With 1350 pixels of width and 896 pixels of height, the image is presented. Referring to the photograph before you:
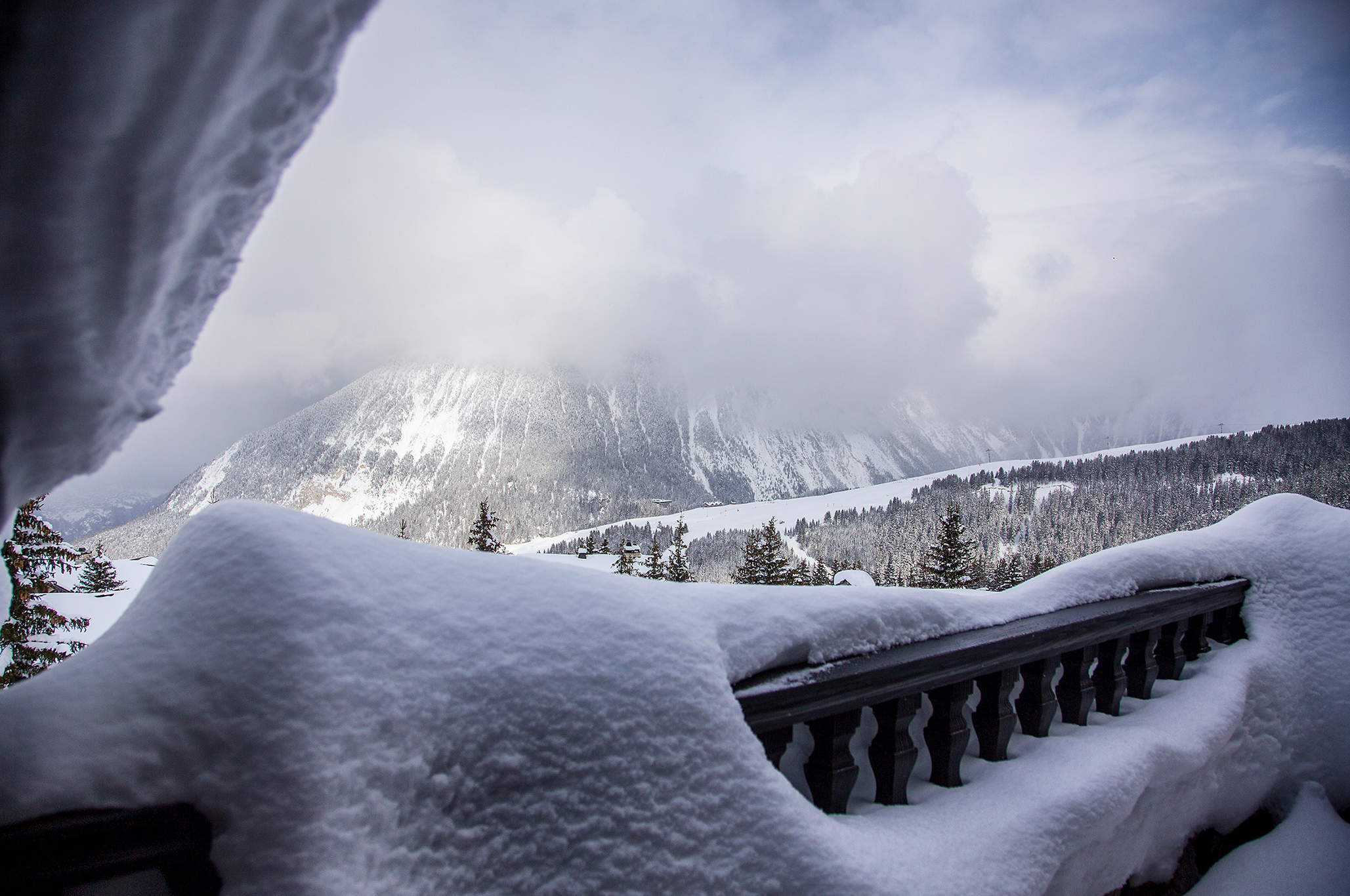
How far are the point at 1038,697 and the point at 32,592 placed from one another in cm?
1724

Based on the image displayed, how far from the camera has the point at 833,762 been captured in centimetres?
179

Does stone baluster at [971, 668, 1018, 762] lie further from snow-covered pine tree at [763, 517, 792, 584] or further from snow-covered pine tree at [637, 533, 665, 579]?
snow-covered pine tree at [637, 533, 665, 579]

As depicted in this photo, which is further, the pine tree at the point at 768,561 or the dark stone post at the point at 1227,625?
the pine tree at the point at 768,561

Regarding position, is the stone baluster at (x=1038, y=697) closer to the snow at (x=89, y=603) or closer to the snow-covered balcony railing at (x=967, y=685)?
the snow-covered balcony railing at (x=967, y=685)

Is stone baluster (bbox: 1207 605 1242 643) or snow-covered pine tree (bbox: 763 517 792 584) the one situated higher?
stone baluster (bbox: 1207 605 1242 643)

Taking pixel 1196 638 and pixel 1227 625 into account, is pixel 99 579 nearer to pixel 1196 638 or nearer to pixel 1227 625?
pixel 1196 638

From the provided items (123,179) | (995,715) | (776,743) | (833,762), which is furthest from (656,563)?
(123,179)

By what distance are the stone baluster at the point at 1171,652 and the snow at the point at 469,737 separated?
152 cm

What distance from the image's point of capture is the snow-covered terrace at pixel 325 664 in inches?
23.4

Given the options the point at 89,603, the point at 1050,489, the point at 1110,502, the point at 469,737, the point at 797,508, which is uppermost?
the point at 1050,489

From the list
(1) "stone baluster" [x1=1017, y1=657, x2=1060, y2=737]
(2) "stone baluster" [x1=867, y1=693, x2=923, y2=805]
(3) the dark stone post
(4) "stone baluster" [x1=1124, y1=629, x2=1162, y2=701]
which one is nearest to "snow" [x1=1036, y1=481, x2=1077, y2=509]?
(3) the dark stone post

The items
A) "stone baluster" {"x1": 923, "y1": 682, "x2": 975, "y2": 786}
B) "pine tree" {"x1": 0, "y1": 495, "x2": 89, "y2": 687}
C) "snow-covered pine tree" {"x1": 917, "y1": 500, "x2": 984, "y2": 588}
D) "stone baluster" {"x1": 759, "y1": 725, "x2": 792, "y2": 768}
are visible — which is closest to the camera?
"stone baluster" {"x1": 759, "y1": 725, "x2": 792, "y2": 768}

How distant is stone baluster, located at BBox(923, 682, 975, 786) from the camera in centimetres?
210

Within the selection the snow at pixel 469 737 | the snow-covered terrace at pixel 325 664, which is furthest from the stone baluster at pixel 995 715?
the snow at pixel 469 737
